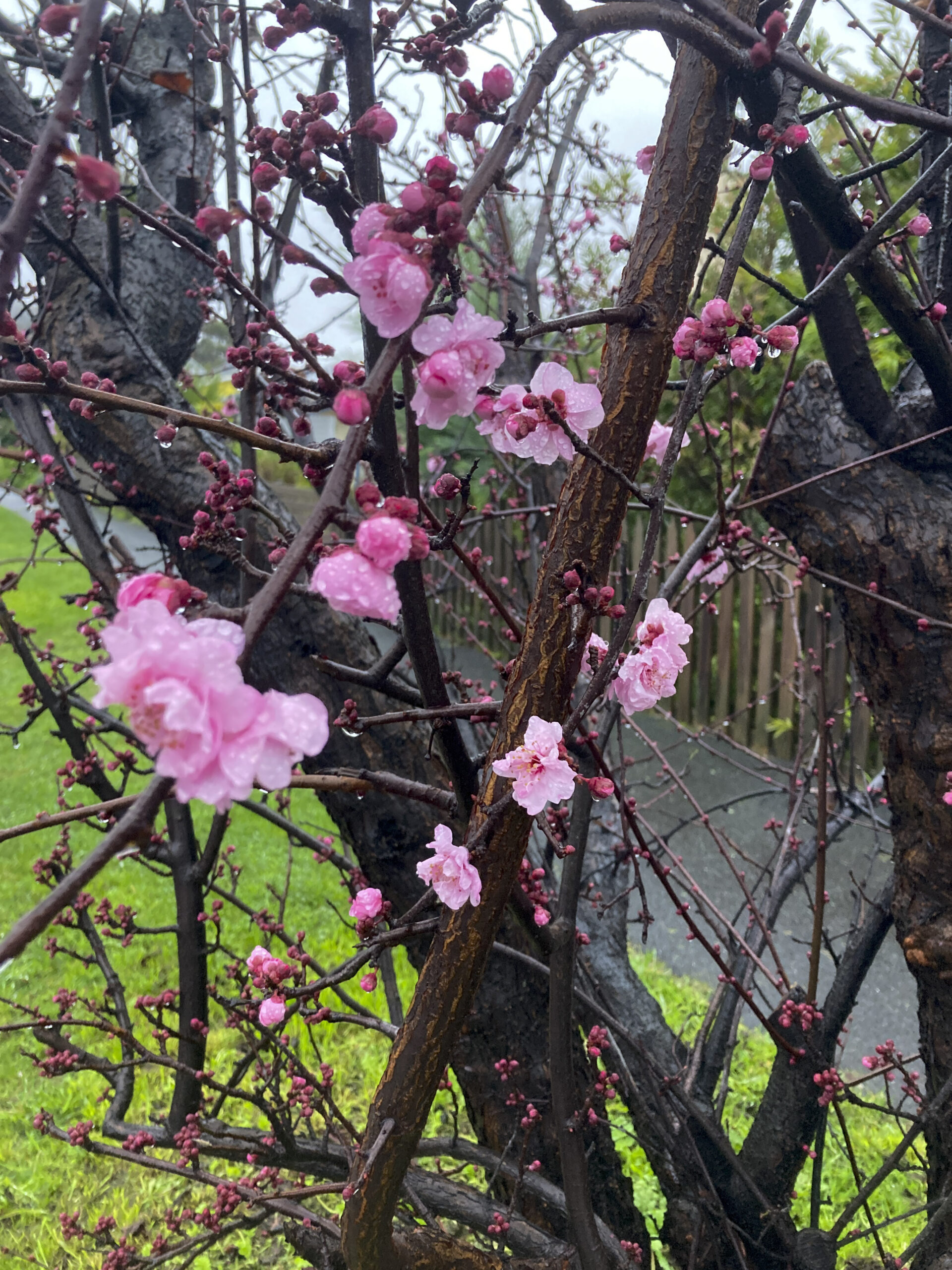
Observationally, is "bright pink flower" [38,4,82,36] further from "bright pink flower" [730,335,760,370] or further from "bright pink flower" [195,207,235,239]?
"bright pink flower" [730,335,760,370]

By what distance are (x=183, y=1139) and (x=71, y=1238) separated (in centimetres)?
122

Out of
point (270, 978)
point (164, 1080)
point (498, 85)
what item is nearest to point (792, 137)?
point (498, 85)

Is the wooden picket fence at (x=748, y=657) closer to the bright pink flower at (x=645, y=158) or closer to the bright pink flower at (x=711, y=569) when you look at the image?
the bright pink flower at (x=711, y=569)

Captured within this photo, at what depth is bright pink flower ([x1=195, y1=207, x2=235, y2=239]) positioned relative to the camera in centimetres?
64

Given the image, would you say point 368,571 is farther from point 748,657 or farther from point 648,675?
point 748,657

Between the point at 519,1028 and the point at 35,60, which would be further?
the point at 35,60

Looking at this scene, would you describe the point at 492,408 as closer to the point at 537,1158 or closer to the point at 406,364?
the point at 406,364

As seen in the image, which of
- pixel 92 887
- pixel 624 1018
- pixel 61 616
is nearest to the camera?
pixel 624 1018

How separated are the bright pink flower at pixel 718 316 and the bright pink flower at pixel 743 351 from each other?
0.04 m

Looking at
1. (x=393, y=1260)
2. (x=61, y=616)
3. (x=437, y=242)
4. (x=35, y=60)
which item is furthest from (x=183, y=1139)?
(x=61, y=616)

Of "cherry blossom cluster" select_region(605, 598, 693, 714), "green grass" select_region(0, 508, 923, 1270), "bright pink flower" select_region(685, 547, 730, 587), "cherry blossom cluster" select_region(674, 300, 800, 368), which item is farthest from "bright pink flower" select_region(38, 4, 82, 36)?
"green grass" select_region(0, 508, 923, 1270)

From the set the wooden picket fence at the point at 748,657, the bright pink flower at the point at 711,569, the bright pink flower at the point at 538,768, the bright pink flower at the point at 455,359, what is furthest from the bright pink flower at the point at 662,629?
the wooden picket fence at the point at 748,657

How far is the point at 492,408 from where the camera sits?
35.5 inches

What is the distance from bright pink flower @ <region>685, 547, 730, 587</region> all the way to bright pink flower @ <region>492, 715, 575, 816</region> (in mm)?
1050
